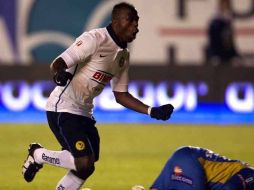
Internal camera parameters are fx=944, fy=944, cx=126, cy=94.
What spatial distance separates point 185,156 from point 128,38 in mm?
1285

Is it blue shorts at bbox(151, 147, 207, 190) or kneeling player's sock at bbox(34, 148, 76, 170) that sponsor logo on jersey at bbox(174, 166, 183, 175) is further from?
kneeling player's sock at bbox(34, 148, 76, 170)

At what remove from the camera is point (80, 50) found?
782 cm

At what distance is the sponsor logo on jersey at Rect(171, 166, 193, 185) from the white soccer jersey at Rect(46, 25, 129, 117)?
1244 millimetres

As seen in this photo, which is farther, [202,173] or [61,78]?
[61,78]

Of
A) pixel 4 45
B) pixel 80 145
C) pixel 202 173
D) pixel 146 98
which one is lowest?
pixel 202 173

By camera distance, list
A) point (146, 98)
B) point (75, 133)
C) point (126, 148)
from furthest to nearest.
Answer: point (146, 98)
point (126, 148)
point (75, 133)

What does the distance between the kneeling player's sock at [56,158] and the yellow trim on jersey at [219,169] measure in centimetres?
122

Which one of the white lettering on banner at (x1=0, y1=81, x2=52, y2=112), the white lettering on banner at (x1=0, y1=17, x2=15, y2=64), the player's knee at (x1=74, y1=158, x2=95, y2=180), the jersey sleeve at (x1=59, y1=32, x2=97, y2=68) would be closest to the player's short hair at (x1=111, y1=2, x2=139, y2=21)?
the jersey sleeve at (x1=59, y1=32, x2=97, y2=68)

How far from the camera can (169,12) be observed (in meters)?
19.6

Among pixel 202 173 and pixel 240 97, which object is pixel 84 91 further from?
pixel 240 97

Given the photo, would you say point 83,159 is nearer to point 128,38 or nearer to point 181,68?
point 128,38

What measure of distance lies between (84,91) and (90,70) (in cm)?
20

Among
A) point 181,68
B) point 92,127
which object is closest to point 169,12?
point 181,68

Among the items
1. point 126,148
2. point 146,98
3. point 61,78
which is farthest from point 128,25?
point 146,98
